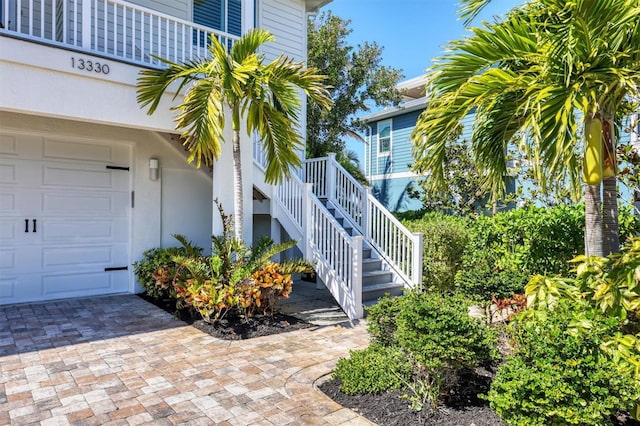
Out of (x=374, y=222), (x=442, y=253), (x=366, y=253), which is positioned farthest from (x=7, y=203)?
(x=442, y=253)

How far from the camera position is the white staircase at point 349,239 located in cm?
595

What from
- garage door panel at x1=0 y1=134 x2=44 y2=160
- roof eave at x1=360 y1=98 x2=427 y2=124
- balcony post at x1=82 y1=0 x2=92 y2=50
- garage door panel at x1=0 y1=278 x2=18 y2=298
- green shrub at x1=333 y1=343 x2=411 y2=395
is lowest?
green shrub at x1=333 y1=343 x2=411 y2=395

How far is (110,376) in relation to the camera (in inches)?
145

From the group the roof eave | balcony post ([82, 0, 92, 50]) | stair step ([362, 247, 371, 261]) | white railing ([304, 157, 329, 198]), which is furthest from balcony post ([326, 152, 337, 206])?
the roof eave

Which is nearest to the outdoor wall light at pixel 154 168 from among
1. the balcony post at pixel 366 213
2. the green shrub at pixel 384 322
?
the balcony post at pixel 366 213

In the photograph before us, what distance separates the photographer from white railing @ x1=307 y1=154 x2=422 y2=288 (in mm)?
6610

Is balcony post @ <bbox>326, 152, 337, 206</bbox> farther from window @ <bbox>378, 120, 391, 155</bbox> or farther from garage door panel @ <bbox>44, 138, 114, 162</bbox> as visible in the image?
window @ <bbox>378, 120, 391, 155</bbox>

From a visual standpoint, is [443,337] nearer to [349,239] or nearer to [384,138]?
[349,239]

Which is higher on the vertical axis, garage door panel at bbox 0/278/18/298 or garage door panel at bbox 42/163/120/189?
garage door panel at bbox 42/163/120/189

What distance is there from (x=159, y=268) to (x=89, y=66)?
304 centimetres

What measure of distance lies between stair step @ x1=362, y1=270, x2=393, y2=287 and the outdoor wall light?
4102 mm

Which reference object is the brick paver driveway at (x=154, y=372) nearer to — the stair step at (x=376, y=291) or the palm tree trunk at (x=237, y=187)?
the stair step at (x=376, y=291)

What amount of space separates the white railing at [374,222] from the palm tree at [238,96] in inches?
78.2

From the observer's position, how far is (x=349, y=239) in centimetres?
588
